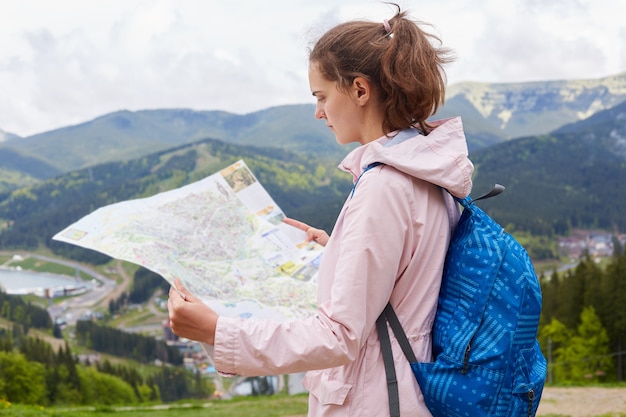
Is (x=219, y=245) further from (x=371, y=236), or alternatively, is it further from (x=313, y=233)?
(x=371, y=236)

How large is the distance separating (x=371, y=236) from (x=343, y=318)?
247 mm

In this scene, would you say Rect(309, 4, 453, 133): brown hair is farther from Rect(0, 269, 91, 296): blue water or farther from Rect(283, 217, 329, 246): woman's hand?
Rect(0, 269, 91, 296): blue water

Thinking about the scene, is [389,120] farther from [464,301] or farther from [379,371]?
[379,371]

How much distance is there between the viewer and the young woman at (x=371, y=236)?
6.24ft

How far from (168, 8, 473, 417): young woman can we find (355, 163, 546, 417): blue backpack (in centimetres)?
4

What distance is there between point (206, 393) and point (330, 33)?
12523 cm

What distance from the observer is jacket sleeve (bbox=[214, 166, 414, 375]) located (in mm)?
1893

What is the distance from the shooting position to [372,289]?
1.92m

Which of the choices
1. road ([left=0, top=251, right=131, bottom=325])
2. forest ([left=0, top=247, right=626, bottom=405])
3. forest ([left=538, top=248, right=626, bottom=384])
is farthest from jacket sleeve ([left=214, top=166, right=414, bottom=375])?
road ([left=0, top=251, right=131, bottom=325])

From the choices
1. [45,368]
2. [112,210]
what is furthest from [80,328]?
[112,210]

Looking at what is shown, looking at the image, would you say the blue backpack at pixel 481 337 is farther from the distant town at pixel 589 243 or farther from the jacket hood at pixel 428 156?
the distant town at pixel 589 243

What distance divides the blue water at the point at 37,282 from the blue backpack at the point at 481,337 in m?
189

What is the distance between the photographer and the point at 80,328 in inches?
5704

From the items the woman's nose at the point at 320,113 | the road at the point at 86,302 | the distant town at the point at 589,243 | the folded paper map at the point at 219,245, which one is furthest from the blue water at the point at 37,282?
the woman's nose at the point at 320,113
